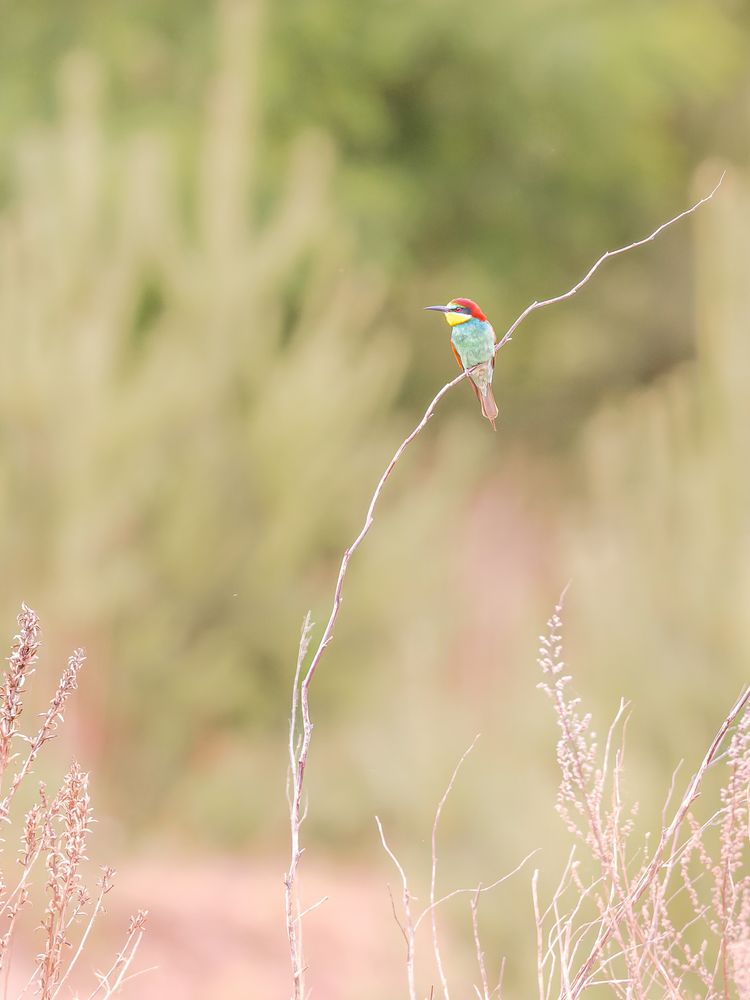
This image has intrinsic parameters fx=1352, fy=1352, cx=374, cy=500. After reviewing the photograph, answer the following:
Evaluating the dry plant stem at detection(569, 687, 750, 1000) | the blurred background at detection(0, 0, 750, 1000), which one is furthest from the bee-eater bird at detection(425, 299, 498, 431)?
the blurred background at detection(0, 0, 750, 1000)

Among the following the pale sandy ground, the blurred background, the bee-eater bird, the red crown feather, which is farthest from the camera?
the pale sandy ground

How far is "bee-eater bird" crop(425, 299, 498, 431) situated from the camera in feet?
7.92

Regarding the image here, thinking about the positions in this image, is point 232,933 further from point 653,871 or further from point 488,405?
point 653,871

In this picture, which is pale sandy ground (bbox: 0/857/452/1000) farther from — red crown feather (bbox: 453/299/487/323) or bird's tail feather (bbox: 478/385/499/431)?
bird's tail feather (bbox: 478/385/499/431)

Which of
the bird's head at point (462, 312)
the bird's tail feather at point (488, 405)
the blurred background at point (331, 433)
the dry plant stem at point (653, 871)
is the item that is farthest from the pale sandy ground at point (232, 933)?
the dry plant stem at point (653, 871)

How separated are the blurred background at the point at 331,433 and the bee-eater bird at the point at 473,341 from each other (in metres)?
2.17

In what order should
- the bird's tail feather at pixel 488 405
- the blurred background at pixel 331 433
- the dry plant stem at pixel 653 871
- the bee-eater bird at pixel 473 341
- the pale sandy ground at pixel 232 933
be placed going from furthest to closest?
the pale sandy ground at pixel 232 933, the blurred background at pixel 331 433, the bee-eater bird at pixel 473 341, the bird's tail feather at pixel 488 405, the dry plant stem at pixel 653 871

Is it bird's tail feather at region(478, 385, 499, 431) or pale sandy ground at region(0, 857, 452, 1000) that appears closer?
bird's tail feather at region(478, 385, 499, 431)

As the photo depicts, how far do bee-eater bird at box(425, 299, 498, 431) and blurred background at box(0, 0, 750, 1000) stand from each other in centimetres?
217

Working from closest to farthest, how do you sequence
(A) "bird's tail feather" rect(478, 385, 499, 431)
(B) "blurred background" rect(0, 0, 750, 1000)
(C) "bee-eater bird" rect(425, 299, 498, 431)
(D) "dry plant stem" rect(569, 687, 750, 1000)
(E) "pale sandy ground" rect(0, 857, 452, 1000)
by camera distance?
(D) "dry plant stem" rect(569, 687, 750, 1000) < (A) "bird's tail feather" rect(478, 385, 499, 431) < (C) "bee-eater bird" rect(425, 299, 498, 431) < (B) "blurred background" rect(0, 0, 750, 1000) < (E) "pale sandy ground" rect(0, 857, 452, 1000)

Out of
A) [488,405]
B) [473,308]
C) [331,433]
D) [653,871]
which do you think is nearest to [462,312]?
[473,308]

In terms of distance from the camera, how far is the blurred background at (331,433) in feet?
17.5

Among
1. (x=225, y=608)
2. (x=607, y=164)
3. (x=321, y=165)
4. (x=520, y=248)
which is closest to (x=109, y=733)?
(x=225, y=608)

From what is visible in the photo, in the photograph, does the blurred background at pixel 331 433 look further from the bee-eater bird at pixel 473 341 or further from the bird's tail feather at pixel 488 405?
the bird's tail feather at pixel 488 405
